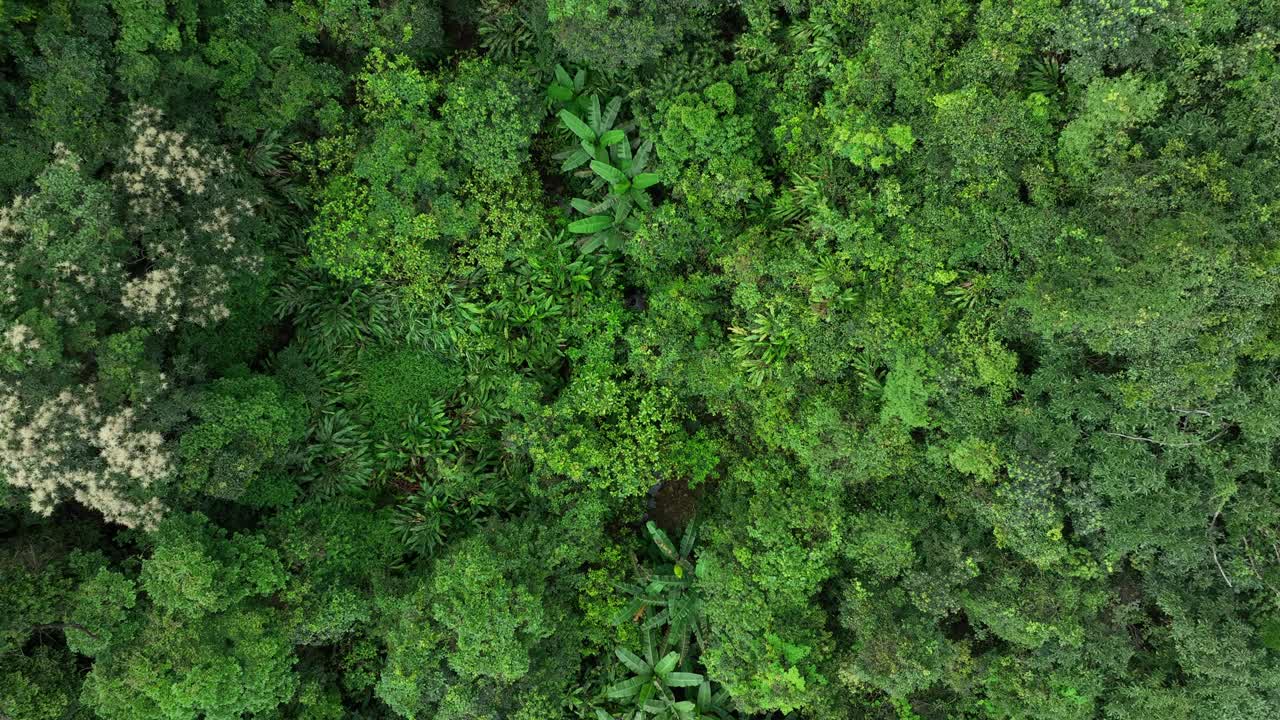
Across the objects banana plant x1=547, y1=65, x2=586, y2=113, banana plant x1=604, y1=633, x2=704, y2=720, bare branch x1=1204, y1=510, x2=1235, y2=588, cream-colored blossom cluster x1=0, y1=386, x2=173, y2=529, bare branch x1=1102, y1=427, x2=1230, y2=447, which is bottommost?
banana plant x1=604, y1=633, x2=704, y2=720

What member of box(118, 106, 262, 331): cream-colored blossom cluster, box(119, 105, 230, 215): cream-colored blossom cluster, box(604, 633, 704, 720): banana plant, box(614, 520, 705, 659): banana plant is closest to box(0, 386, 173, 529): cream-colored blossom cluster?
box(118, 106, 262, 331): cream-colored blossom cluster

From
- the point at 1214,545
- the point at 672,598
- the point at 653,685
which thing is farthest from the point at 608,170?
the point at 1214,545

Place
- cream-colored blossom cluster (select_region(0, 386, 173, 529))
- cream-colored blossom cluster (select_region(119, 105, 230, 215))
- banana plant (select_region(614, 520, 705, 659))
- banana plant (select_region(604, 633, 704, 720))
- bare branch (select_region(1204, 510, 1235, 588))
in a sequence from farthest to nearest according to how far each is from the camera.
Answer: banana plant (select_region(614, 520, 705, 659))
banana plant (select_region(604, 633, 704, 720))
cream-colored blossom cluster (select_region(119, 105, 230, 215))
bare branch (select_region(1204, 510, 1235, 588))
cream-colored blossom cluster (select_region(0, 386, 173, 529))

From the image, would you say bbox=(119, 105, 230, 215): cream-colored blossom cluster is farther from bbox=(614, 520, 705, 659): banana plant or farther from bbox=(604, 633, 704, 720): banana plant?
bbox=(604, 633, 704, 720): banana plant

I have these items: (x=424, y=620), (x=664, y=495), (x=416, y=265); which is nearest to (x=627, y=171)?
(x=416, y=265)

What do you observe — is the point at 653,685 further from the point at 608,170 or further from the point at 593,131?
the point at 593,131

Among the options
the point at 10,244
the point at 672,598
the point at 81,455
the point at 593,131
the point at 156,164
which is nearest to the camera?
the point at 10,244

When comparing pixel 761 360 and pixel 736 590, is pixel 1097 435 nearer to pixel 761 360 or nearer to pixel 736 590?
pixel 761 360
